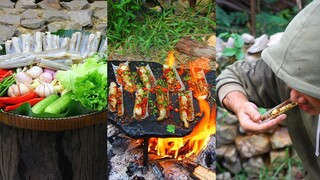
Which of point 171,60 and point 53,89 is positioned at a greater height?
point 171,60

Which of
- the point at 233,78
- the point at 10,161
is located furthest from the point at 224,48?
the point at 10,161

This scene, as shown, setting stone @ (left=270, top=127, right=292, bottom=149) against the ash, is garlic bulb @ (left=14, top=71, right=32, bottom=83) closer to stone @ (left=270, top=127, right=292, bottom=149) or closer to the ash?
the ash

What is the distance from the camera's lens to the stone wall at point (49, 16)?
17.0 ft

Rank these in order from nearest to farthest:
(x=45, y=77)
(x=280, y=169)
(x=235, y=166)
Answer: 1. (x=45, y=77)
2. (x=280, y=169)
3. (x=235, y=166)

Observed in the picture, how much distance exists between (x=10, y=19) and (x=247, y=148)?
251cm

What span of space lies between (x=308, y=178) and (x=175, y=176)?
2.35 feet

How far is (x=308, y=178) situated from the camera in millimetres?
2684

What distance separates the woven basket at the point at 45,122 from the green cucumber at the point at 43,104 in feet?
0.42

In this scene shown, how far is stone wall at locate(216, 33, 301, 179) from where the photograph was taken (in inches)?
163

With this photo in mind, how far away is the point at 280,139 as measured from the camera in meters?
4.12

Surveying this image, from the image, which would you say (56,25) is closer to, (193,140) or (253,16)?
(253,16)

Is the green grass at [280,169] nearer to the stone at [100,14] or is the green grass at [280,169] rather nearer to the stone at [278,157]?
the stone at [278,157]

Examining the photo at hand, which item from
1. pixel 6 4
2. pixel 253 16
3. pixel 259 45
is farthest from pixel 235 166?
pixel 6 4

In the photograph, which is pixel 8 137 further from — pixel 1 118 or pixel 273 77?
pixel 273 77
